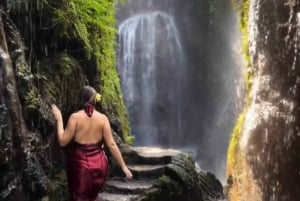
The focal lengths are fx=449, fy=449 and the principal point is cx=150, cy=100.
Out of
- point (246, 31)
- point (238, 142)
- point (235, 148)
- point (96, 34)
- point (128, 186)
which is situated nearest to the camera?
point (238, 142)

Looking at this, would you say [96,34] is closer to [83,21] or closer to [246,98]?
[83,21]

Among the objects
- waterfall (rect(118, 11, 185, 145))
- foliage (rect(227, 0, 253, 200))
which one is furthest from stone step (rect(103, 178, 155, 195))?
waterfall (rect(118, 11, 185, 145))

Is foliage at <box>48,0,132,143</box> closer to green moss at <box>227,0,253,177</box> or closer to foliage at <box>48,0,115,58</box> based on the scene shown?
foliage at <box>48,0,115,58</box>

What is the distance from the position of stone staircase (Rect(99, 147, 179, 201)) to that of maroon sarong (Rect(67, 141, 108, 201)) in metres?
2.35

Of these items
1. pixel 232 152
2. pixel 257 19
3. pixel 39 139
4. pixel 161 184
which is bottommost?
pixel 161 184

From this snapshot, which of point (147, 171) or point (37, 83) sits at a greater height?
point (37, 83)

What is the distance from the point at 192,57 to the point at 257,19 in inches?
710

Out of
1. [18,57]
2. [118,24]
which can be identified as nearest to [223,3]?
[118,24]

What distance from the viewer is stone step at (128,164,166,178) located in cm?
879

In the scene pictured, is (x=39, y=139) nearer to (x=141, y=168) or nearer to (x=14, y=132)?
(x=14, y=132)

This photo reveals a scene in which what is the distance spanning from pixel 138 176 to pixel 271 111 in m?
3.90

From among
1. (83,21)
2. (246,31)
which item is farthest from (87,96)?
(83,21)

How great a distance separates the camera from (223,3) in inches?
890

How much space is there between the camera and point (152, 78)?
2383 cm
